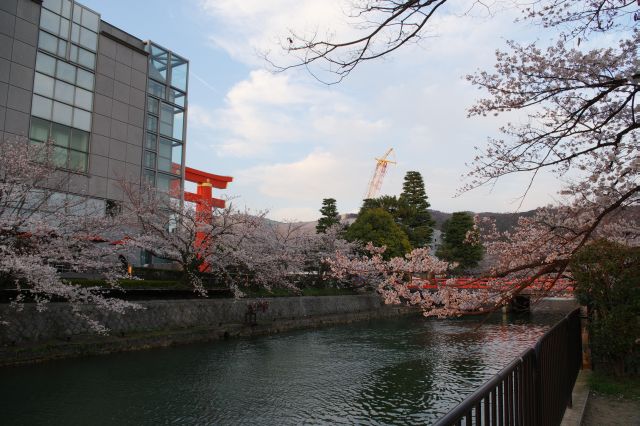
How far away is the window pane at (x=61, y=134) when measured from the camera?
23484 millimetres

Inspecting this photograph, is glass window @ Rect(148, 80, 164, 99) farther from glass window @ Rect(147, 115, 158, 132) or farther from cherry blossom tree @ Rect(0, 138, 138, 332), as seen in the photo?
cherry blossom tree @ Rect(0, 138, 138, 332)

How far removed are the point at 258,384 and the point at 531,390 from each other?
8.83 m

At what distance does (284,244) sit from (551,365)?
76.3ft

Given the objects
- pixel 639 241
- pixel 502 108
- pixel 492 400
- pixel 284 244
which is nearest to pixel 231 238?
pixel 284 244

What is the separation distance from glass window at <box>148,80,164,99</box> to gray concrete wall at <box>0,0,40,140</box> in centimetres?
728

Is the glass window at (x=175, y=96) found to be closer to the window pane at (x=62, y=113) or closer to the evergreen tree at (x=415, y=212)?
the window pane at (x=62, y=113)

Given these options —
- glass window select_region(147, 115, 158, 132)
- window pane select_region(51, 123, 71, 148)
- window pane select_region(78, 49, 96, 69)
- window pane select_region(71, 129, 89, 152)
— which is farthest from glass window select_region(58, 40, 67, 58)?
glass window select_region(147, 115, 158, 132)

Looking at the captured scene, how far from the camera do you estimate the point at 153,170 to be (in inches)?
1139

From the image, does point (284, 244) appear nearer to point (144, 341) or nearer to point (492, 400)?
point (144, 341)

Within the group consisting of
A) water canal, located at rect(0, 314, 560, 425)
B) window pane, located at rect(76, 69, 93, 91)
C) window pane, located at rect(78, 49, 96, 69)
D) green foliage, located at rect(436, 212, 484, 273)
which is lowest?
water canal, located at rect(0, 314, 560, 425)

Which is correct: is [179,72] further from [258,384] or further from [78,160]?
[258,384]

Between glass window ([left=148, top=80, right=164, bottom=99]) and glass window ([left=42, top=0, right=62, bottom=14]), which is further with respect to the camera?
glass window ([left=148, top=80, right=164, bottom=99])

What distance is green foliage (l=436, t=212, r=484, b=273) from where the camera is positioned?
4719 centimetres

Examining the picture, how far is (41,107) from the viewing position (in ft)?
75.5
